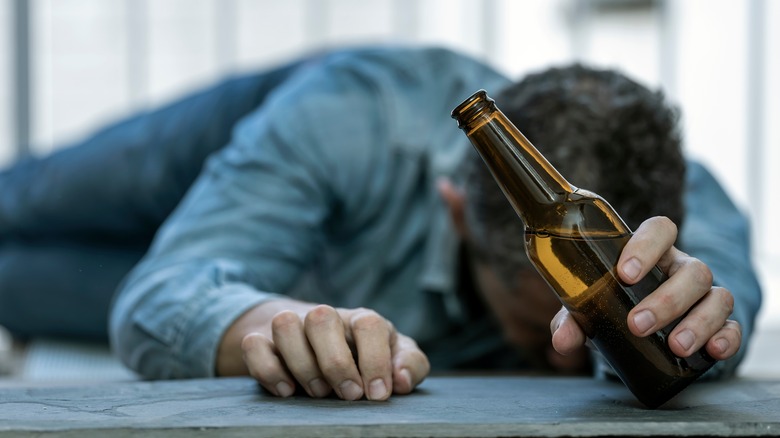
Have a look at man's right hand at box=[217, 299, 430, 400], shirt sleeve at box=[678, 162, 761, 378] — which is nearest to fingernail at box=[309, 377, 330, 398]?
man's right hand at box=[217, 299, 430, 400]

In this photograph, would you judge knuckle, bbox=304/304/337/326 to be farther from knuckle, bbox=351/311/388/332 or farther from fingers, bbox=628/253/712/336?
fingers, bbox=628/253/712/336

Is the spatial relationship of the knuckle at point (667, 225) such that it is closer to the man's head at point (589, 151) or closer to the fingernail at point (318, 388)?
the fingernail at point (318, 388)

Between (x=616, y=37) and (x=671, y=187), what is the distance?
6.89 feet

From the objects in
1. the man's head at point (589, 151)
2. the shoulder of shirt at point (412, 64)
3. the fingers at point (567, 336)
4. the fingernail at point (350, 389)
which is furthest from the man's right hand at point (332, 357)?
the shoulder of shirt at point (412, 64)

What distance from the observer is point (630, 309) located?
1.97 ft

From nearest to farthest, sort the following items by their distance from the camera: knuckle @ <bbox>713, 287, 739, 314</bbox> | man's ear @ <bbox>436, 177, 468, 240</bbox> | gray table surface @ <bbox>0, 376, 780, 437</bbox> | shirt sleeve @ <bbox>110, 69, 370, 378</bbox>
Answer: gray table surface @ <bbox>0, 376, 780, 437</bbox>
knuckle @ <bbox>713, 287, 739, 314</bbox>
shirt sleeve @ <bbox>110, 69, 370, 378</bbox>
man's ear @ <bbox>436, 177, 468, 240</bbox>

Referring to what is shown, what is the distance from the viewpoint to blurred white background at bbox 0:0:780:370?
298 centimetres

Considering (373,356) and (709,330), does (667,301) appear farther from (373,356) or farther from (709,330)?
(373,356)

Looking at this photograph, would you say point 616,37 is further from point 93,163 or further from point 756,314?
point 756,314

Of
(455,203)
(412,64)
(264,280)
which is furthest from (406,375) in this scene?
(412,64)

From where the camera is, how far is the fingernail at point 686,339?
1.98 ft

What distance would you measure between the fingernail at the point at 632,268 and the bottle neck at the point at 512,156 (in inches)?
2.2

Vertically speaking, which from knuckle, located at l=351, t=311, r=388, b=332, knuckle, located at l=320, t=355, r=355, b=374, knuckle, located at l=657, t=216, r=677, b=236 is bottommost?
knuckle, located at l=320, t=355, r=355, b=374

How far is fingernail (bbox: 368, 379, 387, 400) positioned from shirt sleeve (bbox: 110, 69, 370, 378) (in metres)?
0.22
